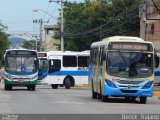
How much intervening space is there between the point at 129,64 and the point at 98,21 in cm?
5680

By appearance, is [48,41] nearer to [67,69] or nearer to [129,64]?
[67,69]

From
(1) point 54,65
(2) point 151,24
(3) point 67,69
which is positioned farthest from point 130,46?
(2) point 151,24

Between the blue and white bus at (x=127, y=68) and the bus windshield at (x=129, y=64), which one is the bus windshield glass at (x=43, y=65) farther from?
the bus windshield at (x=129, y=64)

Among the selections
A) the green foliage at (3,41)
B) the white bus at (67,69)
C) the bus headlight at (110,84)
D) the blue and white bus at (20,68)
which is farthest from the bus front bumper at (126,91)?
the green foliage at (3,41)

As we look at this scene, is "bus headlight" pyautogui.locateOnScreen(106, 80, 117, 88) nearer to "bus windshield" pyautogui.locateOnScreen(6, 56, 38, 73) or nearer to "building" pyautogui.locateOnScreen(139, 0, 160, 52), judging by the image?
"bus windshield" pyautogui.locateOnScreen(6, 56, 38, 73)

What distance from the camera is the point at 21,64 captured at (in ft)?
147

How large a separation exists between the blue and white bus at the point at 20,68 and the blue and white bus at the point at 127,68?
15.4 metres

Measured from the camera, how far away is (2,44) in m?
99.6

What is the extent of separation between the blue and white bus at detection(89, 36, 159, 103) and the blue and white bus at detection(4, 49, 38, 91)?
15.4 m

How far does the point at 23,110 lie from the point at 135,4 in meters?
57.2

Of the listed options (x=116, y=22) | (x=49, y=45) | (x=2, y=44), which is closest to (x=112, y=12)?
(x=116, y=22)

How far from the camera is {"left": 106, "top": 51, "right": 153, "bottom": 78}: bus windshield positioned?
29.1m

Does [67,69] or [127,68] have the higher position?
[127,68]

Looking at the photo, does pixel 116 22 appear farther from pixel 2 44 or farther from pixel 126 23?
pixel 2 44
